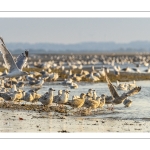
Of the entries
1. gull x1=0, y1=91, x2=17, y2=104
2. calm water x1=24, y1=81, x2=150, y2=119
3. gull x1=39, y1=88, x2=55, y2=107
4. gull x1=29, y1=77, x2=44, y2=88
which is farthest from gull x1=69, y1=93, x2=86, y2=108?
gull x1=29, y1=77, x2=44, y2=88

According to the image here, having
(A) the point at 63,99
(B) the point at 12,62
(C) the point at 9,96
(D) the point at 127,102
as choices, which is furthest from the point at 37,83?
(D) the point at 127,102

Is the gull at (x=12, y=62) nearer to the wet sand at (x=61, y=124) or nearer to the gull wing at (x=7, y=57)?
the gull wing at (x=7, y=57)

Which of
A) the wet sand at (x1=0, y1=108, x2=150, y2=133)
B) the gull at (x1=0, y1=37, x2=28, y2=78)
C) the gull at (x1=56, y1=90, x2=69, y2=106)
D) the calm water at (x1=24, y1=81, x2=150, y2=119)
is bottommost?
the wet sand at (x1=0, y1=108, x2=150, y2=133)

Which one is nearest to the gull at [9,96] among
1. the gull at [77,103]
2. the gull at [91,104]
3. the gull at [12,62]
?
the gull at [12,62]

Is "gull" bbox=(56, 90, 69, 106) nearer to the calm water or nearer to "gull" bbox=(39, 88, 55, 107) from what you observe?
"gull" bbox=(39, 88, 55, 107)

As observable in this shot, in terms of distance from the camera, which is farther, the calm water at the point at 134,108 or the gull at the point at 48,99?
the gull at the point at 48,99
